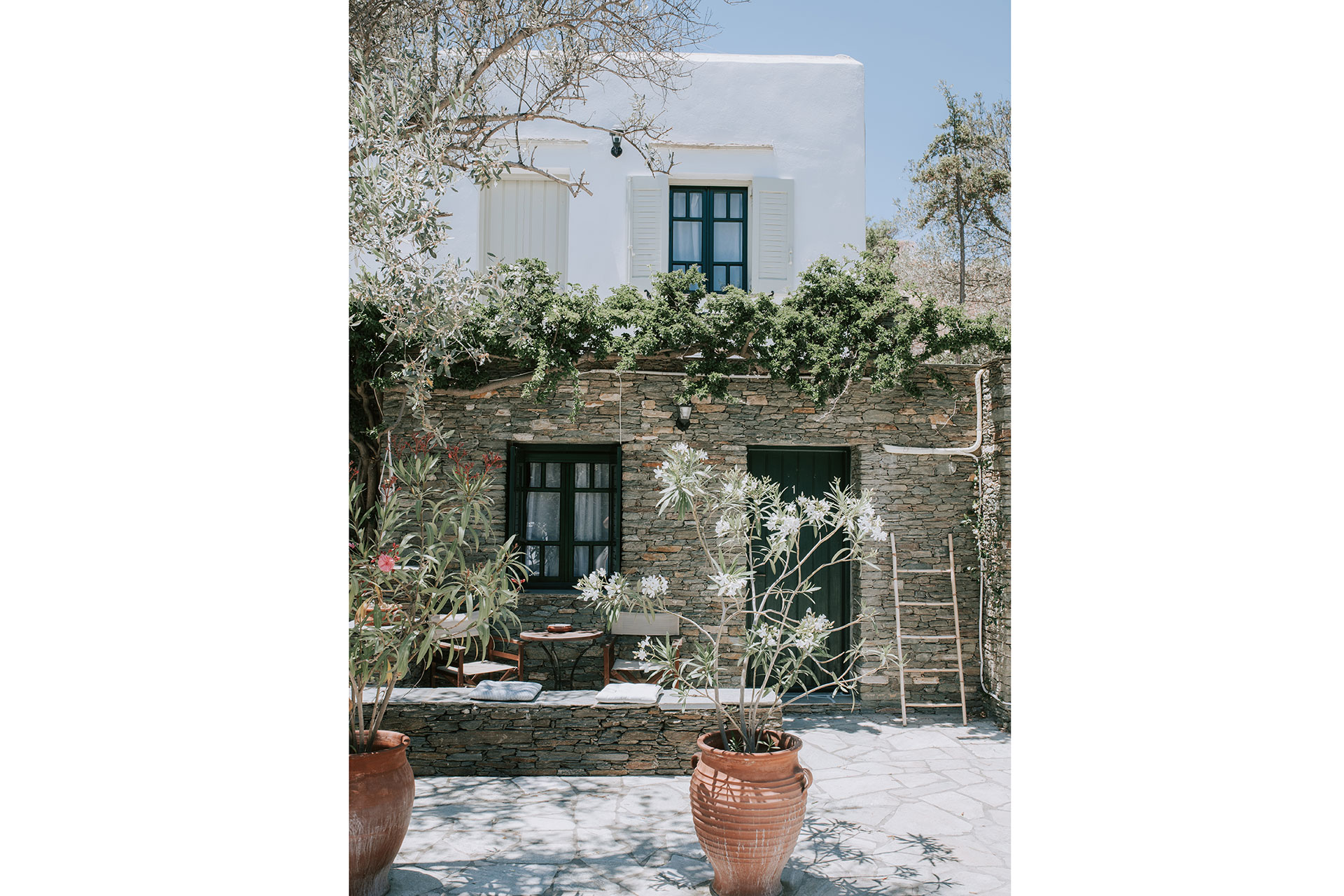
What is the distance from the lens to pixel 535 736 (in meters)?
5.17

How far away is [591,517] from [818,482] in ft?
7.01

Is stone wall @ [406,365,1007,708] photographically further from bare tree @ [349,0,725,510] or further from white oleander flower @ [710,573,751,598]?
white oleander flower @ [710,573,751,598]

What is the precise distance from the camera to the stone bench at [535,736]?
516 centimetres

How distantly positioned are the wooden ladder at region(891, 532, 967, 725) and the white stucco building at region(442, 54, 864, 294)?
285 centimetres

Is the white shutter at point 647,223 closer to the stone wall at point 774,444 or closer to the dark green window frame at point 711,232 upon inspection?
the dark green window frame at point 711,232

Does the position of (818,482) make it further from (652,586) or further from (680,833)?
(680,833)

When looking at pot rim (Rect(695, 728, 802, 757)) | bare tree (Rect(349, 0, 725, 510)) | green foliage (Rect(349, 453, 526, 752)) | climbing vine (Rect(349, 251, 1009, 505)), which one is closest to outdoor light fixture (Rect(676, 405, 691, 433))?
climbing vine (Rect(349, 251, 1009, 505))

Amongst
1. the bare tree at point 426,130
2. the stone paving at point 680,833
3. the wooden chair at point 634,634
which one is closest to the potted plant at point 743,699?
the stone paving at point 680,833

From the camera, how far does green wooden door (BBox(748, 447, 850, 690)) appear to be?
7.35 m

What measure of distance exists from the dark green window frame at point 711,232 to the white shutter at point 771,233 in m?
0.13

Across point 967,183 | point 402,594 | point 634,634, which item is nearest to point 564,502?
point 634,634

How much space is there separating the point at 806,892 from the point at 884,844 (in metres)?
0.76
